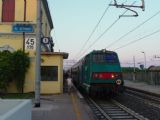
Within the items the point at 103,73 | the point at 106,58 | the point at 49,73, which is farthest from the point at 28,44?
the point at 103,73

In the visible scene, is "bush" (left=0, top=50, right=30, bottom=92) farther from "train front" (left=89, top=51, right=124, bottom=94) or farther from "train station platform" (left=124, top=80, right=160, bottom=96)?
"train station platform" (left=124, top=80, right=160, bottom=96)

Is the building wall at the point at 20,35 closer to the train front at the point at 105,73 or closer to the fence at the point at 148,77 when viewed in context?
the train front at the point at 105,73

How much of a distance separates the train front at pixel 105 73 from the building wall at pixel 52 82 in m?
4.94

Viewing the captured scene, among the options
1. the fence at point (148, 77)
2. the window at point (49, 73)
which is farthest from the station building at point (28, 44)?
the fence at point (148, 77)

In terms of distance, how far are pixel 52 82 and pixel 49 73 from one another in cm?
69

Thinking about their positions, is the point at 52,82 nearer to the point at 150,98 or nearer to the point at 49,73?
the point at 49,73

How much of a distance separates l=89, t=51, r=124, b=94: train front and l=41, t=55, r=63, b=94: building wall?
16.2ft

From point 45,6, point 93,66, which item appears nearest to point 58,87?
point 93,66

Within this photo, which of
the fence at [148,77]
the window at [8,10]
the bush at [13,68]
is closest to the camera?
the bush at [13,68]

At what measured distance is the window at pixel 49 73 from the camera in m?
26.7

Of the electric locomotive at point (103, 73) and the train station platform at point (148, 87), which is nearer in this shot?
the electric locomotive at point (103, 73)

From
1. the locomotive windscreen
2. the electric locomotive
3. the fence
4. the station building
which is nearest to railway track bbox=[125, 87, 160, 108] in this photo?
the electric locomotive

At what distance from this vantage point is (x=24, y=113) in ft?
27.8

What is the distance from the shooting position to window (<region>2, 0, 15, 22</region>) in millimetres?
27125
